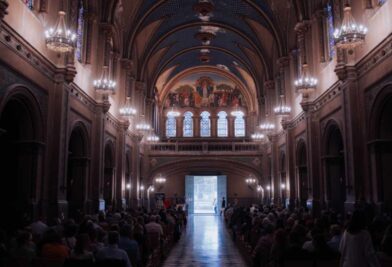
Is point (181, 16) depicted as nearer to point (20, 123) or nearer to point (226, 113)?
point (226, 113)

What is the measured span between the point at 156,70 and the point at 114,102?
11.7 metres

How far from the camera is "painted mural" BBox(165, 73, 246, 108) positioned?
40.8 m

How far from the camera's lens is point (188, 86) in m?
41.2

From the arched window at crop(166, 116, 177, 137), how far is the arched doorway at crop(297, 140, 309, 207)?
2062 cm

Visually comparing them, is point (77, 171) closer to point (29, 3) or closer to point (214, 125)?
point (29, 3)

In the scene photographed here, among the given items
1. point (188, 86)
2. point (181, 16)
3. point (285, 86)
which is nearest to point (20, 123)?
point (285, 86)

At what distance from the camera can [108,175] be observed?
21.0 metres

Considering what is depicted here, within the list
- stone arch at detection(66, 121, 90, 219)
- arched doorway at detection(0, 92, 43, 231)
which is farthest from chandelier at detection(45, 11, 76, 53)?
stone arch at detection(66, 121, 90, 219)

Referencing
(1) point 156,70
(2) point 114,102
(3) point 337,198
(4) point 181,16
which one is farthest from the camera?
(1) point 156,70

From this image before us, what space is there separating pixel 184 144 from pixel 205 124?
715cm

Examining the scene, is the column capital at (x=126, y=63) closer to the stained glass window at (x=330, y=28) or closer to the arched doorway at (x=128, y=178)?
the arched doorway at (x=128, y=178)

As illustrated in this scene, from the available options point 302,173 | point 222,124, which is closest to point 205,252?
point 302,173

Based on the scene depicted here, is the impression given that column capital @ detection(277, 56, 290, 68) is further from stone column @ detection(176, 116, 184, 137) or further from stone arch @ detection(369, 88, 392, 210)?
stone column @ detection(176, 116, 184, 137)

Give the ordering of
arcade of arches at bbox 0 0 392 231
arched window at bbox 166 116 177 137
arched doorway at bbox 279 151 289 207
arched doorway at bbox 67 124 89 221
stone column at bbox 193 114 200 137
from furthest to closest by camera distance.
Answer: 1. arched window at bbox 166 116 177 137
2. stone column at bbox 193 114 200 137
3. arched doorway at bbox 279 151 289 207
4. arched doorway at bbox 67 124 89 221
5. arcade of arches at bbox 0 0 392 231
